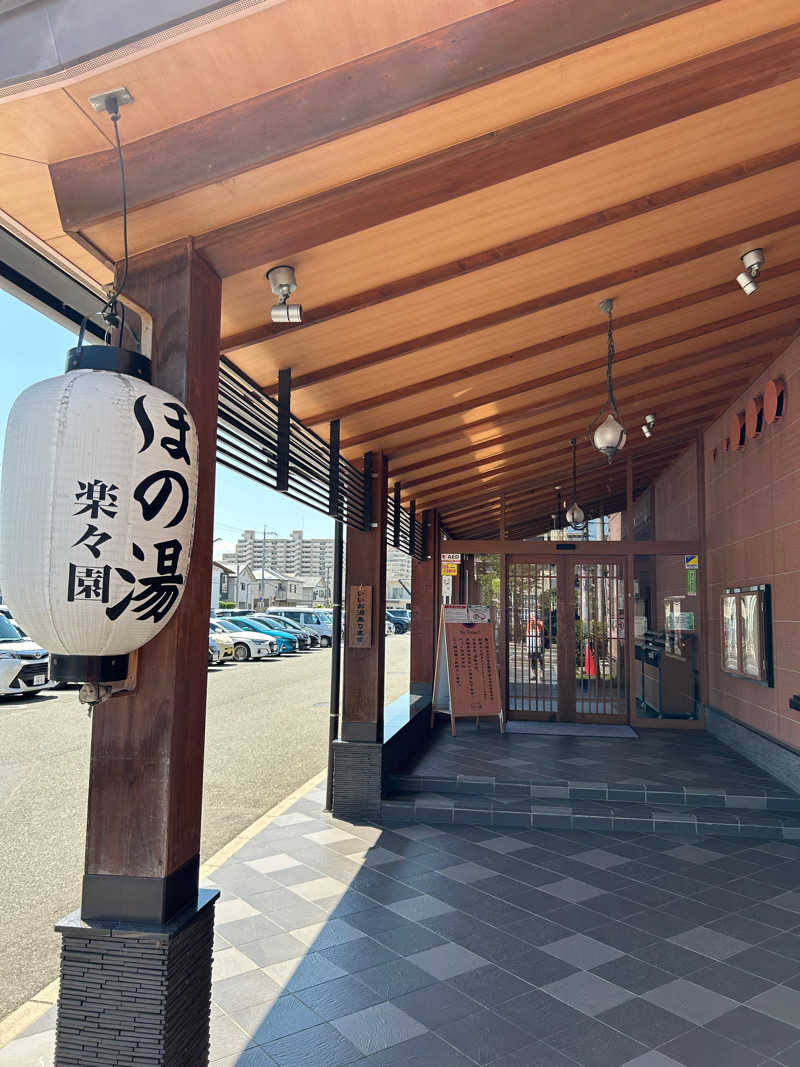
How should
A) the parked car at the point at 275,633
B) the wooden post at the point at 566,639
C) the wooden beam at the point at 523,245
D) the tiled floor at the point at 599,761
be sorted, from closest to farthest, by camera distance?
1. the wooden beam at the point at 523,245
2. the tiled floor at the point at 599,761
3. the wooden post at the point at 566,639
4. the parked car at the point at 275,633

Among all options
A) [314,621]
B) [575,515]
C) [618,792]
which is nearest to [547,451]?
[575,515]

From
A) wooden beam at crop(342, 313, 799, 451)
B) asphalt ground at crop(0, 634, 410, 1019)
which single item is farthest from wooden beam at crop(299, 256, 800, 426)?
asphalt ground at crop(0, 634, 410, 1019)

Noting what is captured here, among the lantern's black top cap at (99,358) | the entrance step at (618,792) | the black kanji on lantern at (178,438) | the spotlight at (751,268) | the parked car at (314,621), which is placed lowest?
the entrance step at (618,792)

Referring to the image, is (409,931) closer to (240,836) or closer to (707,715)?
(240,836)

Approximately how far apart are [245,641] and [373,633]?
46.4ft

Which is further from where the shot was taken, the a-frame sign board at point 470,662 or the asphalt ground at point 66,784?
the a-frame sign board at point 470,662

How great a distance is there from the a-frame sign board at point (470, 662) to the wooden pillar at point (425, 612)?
0.96 m

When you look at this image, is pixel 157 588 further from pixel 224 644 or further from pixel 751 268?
pixel 224 644

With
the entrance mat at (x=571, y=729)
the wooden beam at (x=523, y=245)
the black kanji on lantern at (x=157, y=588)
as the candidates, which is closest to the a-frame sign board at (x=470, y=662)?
the entrance mat at (x=571, y=729)

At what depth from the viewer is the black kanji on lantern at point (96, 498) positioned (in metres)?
1.96

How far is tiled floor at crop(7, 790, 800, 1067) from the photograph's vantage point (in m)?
2.74

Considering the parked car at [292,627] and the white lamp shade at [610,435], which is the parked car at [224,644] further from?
the white lamp shade at [610,435]

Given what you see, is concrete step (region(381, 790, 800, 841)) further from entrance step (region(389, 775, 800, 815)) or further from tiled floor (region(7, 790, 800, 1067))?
tiled floor (region(7, 790, 800, 1067))

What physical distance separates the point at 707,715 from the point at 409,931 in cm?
595
